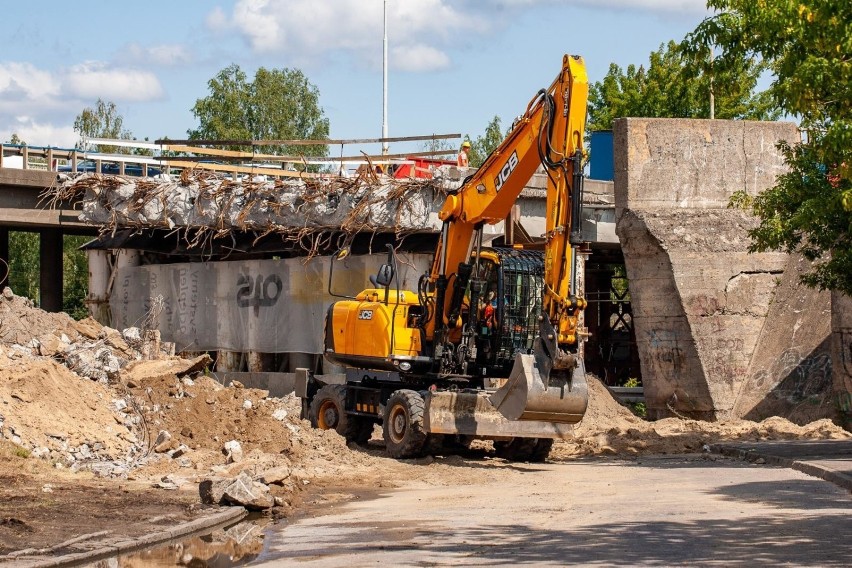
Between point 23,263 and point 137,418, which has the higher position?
point 23,263

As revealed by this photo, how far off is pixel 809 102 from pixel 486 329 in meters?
5.89

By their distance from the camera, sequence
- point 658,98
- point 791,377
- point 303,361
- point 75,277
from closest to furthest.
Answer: point 791,377
point 303,361
point 658,98
point 75,277

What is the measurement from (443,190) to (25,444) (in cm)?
1006

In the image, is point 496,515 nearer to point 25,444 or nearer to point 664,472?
point 664,472

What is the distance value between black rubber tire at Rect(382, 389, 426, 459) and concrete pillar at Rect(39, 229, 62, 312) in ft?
79.7

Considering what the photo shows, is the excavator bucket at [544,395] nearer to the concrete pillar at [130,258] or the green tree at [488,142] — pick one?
the concrete pillar at [130,258]

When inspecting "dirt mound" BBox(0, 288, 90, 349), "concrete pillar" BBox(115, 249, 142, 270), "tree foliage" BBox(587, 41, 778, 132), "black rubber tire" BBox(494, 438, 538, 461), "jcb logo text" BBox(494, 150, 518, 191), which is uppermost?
"tree foliage" BBox(587, 41, 778, 132)

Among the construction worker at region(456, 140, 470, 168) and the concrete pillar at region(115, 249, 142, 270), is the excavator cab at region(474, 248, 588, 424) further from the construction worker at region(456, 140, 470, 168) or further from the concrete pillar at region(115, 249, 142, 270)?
the concrete pillar at region(115, 249, 142, 270)

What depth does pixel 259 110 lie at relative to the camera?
233ft

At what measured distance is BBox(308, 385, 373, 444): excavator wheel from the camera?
69.1 ft

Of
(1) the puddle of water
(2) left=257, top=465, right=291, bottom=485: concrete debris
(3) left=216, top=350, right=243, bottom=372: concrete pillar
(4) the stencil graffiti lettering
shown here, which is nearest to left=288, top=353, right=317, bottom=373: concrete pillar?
(4) the stencil graffiti lettering

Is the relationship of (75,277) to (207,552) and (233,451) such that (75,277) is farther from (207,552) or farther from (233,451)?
(207,552)

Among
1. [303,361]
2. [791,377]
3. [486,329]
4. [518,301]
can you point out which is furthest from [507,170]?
[303,361]

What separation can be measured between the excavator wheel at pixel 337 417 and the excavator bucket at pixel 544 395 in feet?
15.6
